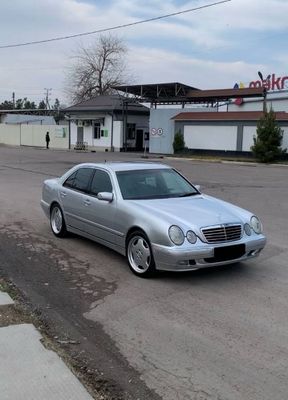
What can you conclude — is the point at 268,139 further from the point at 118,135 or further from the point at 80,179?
the point at 80,179

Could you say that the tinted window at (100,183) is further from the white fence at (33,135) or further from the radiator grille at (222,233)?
the white fence at (33,135)

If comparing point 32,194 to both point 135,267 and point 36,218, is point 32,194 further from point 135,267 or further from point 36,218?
point 135,267

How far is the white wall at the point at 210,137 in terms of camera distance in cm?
4203

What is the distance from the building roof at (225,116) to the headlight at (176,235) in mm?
34473

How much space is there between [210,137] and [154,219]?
→ 38131 mm

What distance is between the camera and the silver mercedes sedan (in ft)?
20.0

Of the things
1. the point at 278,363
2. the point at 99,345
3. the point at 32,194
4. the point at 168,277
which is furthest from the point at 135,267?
the point at 32,194

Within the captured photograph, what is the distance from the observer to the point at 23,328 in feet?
14.8

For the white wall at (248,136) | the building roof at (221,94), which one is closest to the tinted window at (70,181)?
the white wall at (248,136)

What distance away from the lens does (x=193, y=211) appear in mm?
6531

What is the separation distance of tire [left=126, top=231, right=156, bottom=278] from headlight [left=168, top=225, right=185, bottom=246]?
0.37 metres

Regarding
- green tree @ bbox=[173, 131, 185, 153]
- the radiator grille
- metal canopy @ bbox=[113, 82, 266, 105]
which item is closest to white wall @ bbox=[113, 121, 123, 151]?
metal canopy @ bbox=[113, 82, 266, 105]

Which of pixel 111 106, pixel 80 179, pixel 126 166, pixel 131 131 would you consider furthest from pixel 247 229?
pixel 131 131

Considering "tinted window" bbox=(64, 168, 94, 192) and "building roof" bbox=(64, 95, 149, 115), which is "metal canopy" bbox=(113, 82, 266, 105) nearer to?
"building roof" bbox=(64, 95, 149, 115)
